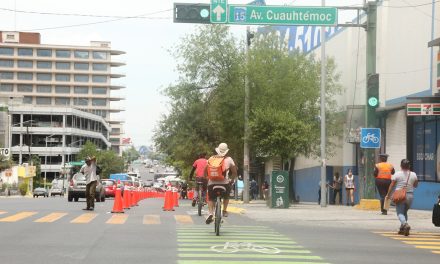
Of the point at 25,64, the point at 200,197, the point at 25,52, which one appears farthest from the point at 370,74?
the point at 25,64

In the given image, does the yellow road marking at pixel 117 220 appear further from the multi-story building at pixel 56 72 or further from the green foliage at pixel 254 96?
the multi-story building at pixel 56 72

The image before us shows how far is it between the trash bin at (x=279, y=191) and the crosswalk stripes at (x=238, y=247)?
10657 mm

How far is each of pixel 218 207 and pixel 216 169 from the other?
81cm

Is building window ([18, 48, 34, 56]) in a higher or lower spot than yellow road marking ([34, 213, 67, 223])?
higher

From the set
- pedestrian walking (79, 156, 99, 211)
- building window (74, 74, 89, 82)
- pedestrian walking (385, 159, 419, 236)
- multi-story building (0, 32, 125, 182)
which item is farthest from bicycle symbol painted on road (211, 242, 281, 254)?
building window (74, 74, 89, 82)

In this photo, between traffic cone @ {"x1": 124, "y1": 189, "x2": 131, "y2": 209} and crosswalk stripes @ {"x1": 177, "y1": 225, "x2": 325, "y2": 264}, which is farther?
traffic cone @ {"x1": 124, "y1": 189, "x2": 131, "y2": 209}

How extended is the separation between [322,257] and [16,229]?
6736 mm

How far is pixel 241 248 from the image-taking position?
1187 cm

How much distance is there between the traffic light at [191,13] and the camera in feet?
69.4

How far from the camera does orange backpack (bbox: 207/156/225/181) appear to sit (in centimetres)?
1427

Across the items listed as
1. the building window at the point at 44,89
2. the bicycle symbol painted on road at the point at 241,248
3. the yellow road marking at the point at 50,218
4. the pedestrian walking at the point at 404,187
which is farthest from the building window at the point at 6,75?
the bicycle symbol painted on road at the point at 241,248

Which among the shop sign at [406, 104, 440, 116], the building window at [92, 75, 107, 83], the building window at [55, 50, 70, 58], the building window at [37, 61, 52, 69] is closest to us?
the shop sign at [406, 104, 440, 116]

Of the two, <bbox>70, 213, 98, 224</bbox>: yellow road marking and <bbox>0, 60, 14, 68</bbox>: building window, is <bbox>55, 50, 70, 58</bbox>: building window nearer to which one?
<bbox>0, 60, 14, 68</bbox>: building window

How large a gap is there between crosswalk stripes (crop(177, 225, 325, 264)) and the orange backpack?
1131 mm
